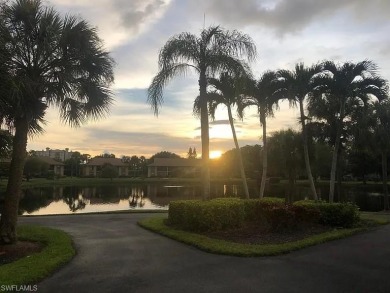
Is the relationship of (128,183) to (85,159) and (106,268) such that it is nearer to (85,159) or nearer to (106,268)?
(85,159)

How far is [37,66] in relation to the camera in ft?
37.2

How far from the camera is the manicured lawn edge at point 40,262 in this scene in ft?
23.1

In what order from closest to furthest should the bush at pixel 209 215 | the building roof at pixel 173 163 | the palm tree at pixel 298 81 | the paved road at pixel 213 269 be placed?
the paved road at pixel 213 269 → the bush at pixel 209 215 → the palm tree at pixel 298 81 → the building roof at pixel 173 163

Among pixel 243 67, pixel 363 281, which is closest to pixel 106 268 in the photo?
pixel 363 281

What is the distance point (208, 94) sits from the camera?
16.2m

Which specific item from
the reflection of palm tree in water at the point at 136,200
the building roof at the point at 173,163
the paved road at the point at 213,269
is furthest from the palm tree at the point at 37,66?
the building roof at the point at 173,163

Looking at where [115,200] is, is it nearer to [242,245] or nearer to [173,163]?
[242,245]

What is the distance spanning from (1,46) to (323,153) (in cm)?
4800

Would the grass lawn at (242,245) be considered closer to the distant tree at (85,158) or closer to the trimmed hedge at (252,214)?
the trimmed hedge at (252,214)

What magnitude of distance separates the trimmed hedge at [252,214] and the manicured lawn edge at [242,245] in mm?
680

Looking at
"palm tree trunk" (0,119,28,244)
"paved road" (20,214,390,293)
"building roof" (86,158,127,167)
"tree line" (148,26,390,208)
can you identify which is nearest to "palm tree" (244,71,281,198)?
"tree line" (148,26,390,208)

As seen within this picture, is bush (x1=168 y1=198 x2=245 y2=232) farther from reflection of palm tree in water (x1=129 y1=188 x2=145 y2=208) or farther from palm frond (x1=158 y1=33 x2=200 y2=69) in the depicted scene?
reflection of palm tree in water (x1=129 y1=188 x2=145 y2=208)

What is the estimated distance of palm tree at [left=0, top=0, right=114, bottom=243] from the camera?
1081 cm

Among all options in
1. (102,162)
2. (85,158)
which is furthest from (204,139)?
(85,158)
